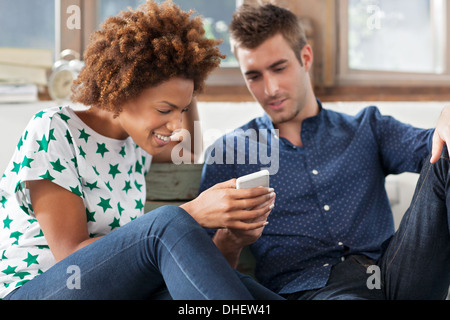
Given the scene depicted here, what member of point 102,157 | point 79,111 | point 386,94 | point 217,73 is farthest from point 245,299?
point 386,94

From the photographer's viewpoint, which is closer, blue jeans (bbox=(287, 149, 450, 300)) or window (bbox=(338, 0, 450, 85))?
blue jeans (bbox=(287, 149, 450, 300))

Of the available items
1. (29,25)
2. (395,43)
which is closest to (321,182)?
(395,43)

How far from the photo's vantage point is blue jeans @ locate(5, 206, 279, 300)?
0.92 meters

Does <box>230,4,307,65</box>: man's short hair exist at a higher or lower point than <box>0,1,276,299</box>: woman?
higher

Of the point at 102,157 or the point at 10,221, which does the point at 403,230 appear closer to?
the point at 102,157

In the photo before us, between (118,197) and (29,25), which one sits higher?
(29,25)

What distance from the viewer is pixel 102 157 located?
1229 mm

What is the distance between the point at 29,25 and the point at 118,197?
1.33 meters

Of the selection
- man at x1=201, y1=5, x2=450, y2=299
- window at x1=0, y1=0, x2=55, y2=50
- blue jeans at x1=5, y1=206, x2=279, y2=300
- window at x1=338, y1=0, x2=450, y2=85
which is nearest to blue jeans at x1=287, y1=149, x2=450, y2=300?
man at x1=201, y1=5, x2=450, y2=299

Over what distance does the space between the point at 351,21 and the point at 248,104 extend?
28.1 inches

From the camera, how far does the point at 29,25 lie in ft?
7.34

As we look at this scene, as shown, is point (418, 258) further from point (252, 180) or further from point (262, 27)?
point (262, 27)

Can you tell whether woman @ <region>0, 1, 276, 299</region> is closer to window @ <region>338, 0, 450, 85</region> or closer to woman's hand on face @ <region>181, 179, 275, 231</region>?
woman's hand on face @ <region>181, 179, 275, 231</region>

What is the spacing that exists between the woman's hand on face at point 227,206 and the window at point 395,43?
137 cm
